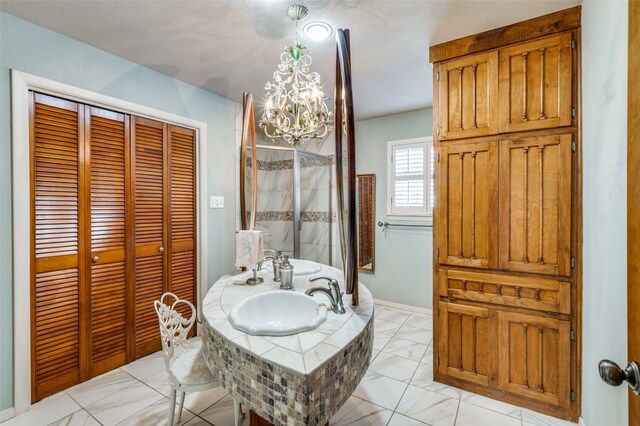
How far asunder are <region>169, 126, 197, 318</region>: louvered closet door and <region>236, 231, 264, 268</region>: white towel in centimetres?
102

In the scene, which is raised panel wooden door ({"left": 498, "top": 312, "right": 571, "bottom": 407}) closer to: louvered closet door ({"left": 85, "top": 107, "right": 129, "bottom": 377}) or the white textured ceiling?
the white textured ceiling

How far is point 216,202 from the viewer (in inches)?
120

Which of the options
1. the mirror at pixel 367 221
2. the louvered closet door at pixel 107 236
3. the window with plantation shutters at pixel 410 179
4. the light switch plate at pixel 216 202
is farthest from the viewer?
the mirror at pixel 367 221

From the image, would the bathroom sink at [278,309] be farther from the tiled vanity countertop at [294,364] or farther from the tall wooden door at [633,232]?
the tall wooden door at [633,232]

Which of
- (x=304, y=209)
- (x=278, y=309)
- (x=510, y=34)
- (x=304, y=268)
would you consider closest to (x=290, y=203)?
(x=304, y=209)

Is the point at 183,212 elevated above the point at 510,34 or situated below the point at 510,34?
below

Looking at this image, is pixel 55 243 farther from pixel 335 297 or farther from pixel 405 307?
pixel 405 307

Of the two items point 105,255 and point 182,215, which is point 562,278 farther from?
point 105,255

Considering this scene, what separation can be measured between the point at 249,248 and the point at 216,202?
46.7 inches

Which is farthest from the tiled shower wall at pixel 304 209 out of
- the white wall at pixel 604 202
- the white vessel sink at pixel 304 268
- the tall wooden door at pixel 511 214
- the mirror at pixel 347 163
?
the white wall at pixel 604 202

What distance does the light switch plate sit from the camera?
301cm

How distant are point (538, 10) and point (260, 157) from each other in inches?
106

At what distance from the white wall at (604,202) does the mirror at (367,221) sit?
233 cm

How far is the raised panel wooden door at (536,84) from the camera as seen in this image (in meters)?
1.77
